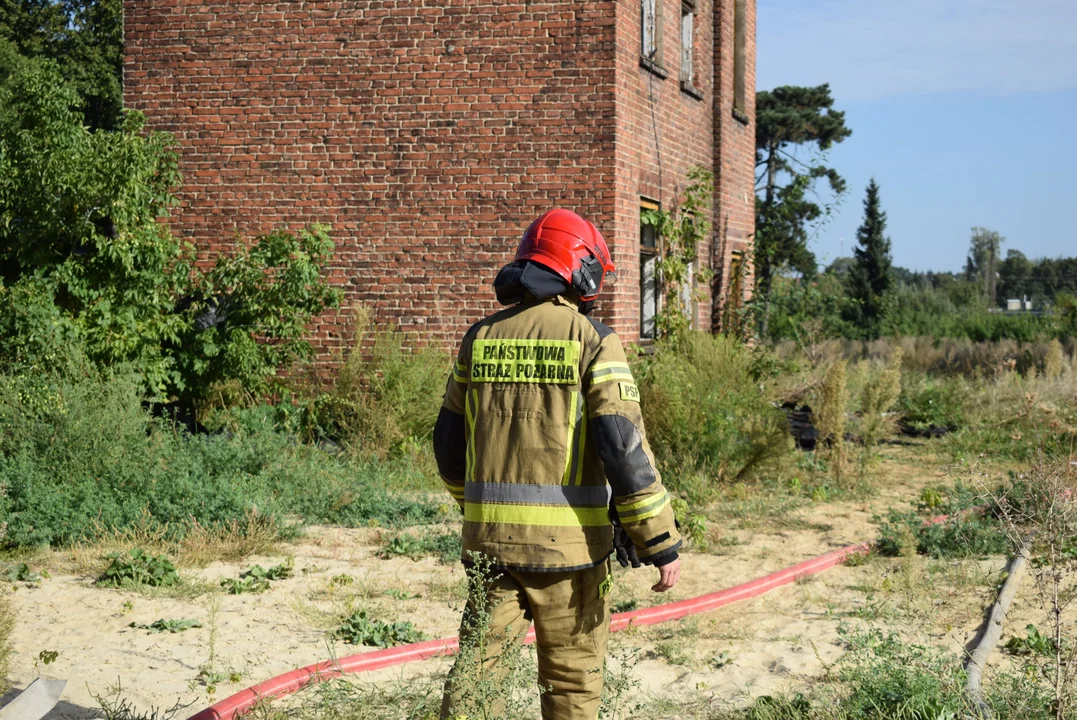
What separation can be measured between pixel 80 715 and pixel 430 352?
22.7 ft

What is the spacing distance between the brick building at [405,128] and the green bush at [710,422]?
1.41 m

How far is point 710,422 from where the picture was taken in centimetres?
968

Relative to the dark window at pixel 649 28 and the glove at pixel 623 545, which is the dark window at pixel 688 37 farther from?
the glove at pixel 623 545

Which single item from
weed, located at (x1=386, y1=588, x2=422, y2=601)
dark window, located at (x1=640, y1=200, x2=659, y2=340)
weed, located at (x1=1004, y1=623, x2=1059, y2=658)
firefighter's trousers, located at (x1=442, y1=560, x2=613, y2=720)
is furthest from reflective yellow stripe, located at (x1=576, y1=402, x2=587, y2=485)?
dark window, located at (x1=640, y1=200, x2=659, y2=340)

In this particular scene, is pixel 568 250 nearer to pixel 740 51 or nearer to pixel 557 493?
pixel 557 493

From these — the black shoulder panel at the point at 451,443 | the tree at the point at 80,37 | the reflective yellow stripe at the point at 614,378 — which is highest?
the tree at the point at 80,37

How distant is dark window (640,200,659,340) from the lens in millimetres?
12828

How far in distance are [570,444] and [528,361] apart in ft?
0.99

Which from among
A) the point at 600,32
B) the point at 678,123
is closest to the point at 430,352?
the point at 600,32

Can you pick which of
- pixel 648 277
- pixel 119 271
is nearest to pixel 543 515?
pixel 119 271

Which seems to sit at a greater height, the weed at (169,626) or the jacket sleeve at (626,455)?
the jacket sleeve at (626,455)

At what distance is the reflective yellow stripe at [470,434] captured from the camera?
3598mm

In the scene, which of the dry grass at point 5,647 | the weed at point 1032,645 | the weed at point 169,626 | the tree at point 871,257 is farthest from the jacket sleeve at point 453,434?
the tree at point 871,257

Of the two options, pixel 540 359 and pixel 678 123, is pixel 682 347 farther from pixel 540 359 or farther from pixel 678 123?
pixel 540 359
